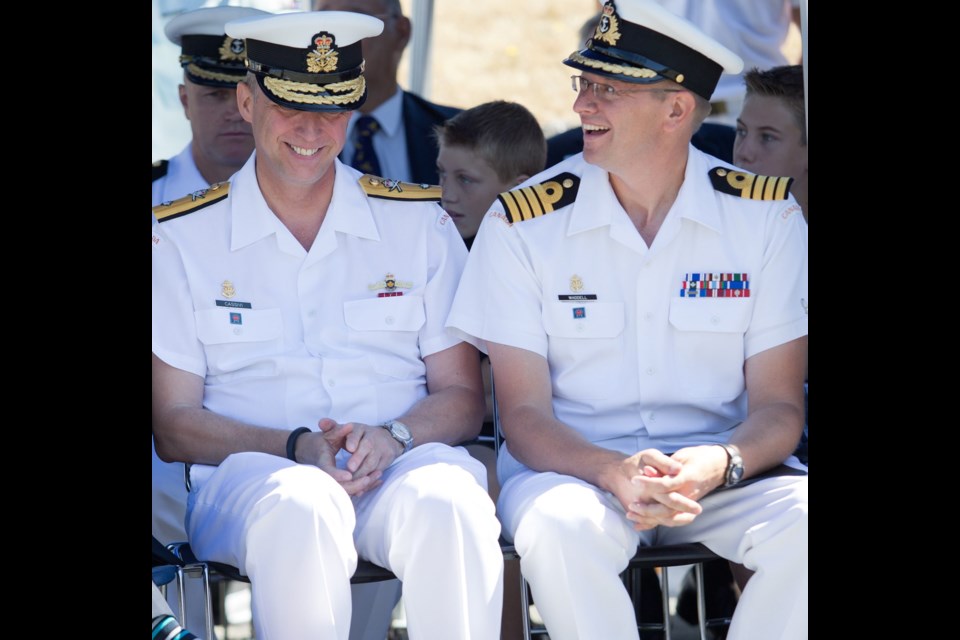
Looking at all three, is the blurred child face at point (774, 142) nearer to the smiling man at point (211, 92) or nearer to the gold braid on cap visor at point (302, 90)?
the gold braid on cap visor at point (302, 90)

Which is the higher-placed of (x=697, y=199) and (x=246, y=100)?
(x=246, y=100)

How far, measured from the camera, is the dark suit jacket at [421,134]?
4871mm

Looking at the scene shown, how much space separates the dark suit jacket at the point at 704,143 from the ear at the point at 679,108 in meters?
1.23

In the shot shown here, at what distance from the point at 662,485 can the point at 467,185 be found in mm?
1465

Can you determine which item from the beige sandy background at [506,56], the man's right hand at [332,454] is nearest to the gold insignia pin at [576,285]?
the man's right hand at [332,454]

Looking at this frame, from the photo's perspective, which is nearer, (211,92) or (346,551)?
(346,551)

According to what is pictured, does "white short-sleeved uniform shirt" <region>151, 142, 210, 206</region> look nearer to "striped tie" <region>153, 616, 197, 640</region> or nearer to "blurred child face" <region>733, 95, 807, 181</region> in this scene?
"blurred child face" <region>733, 95, 807, 181</region>

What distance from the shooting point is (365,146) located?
4922 mm

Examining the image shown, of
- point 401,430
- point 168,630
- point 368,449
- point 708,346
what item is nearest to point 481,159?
point 708,346

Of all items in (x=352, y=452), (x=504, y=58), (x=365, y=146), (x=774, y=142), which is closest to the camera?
(x=352, y=452)

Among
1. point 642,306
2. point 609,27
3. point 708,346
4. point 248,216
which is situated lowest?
point 708,346

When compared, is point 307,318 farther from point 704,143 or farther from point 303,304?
point 704,143
